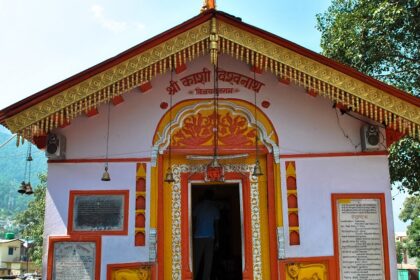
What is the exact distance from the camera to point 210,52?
695 centimetres

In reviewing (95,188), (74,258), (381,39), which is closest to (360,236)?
(95,188)

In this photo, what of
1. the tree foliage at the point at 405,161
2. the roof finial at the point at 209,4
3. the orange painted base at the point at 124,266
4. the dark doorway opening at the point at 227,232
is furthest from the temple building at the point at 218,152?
the tree foliage at the point at 405,161

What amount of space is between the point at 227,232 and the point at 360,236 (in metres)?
4.81

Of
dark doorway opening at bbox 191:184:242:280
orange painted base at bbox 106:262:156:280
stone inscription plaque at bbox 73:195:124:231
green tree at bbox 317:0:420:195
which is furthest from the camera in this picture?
green tree at bbox 317:0:420:195

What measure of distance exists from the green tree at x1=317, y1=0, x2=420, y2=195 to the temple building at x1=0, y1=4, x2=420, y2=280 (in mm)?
4648

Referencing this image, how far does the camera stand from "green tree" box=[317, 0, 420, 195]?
11.6 meters

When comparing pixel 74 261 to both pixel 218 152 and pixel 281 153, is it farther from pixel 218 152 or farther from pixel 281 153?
pixel 281 153

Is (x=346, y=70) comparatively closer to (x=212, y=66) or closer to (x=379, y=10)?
(x=212, y=66)

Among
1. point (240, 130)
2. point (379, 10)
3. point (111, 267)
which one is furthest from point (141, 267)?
point (379, 10)

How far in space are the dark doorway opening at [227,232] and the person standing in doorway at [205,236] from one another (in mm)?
1677

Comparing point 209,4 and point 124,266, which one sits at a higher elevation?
point 209,4

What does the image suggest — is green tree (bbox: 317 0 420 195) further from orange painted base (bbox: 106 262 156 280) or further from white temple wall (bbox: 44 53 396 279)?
orange painted base (bbox: 106 262 156 280)

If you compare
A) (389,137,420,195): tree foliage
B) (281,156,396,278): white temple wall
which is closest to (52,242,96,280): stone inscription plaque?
(281,156,396,278): white temple wall

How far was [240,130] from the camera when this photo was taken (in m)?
7.90
